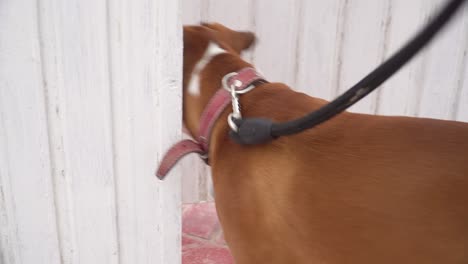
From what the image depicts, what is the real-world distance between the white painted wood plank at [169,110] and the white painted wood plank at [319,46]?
96 cm

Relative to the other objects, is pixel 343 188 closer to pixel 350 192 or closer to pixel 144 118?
pixel 350 192

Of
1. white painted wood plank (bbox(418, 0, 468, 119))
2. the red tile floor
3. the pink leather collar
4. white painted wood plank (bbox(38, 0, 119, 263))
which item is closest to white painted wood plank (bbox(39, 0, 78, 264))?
white painted wood plank (bbox(38, 0, 119, 263))

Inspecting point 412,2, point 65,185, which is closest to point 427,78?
point 412,2

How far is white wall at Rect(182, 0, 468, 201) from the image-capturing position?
1928 mm

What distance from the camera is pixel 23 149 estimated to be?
3.52 feet

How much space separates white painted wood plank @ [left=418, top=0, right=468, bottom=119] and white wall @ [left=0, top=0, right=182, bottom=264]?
132cm

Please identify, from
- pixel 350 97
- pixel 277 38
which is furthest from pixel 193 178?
pixel 350 97

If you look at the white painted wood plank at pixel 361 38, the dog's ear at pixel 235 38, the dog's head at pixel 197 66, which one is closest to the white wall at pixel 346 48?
the white painted wood plank at pixel 361 38

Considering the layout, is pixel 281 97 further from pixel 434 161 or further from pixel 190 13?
pixel 190 13

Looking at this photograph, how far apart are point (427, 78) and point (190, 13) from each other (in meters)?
1.01

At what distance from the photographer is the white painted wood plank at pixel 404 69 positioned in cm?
195

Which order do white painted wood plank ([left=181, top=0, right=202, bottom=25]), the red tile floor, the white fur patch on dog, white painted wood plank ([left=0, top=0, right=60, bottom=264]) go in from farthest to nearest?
white painted wood plank ([left=181, top=0, right=202, bottom=25])
the red tile floor
the white fur patch on dog
white painted wood plank ([left=0, top=0, right=60, bottom=264])

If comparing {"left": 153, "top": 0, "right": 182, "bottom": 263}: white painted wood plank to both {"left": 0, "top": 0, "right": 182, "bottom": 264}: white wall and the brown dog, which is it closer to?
{"left": 0, "top": 0, "right": 182, "bottom": 264}: white wall

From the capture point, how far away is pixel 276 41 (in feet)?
6.43
